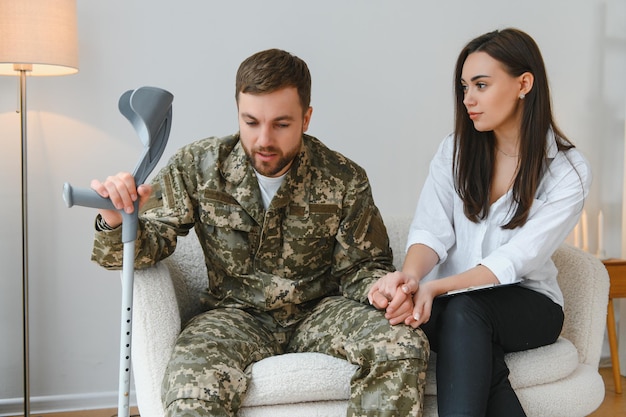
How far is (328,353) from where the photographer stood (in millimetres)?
2006

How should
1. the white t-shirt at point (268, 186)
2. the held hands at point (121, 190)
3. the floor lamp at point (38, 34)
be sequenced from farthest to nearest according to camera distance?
the floor lamp at point (38, 34)
the white t-shirt at point (268, 186)
the held hands at point (121, 190)

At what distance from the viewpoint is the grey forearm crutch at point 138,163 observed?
55.4 inches

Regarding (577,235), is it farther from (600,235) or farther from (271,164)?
(271,164)

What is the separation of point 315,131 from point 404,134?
0.35 metres

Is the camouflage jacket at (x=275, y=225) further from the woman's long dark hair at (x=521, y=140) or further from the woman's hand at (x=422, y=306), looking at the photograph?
the woman's long dark hair at (x=521, y=140)

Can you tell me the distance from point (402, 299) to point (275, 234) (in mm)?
390

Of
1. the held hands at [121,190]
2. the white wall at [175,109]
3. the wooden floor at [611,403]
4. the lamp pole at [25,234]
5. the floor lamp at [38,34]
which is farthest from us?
the wooden floor at [611,403]

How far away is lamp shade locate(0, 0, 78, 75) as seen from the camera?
7.92ft

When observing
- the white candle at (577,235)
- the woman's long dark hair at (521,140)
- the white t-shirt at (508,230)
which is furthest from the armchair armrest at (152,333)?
the white candle at (577,235)

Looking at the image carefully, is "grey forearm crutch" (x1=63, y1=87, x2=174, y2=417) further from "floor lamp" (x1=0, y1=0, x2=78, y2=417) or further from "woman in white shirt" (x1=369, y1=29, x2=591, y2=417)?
"floor lamp" (x1=0, y1=0, x2=78, y2=417)

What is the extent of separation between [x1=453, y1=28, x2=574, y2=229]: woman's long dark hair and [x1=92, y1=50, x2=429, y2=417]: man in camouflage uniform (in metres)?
0.26

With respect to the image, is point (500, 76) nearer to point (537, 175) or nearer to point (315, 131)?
point (537, 175)

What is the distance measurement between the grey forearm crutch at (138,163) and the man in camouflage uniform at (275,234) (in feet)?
1.08

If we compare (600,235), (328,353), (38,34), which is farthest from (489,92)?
(600,235)
